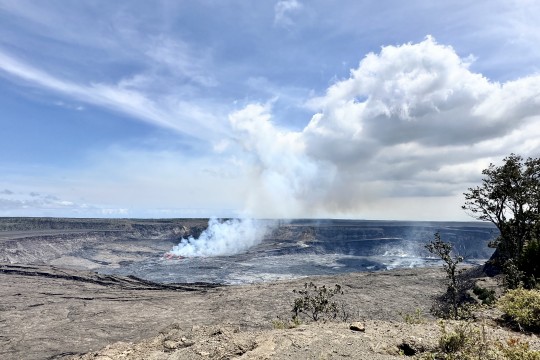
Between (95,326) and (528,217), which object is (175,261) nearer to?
(95,326)

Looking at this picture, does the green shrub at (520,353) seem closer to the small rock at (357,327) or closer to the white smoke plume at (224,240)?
the small rock at (357,327)

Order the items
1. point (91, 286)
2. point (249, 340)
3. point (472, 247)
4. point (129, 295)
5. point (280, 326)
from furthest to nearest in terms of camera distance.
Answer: point (472, 247), point (91, 286), point (129, 295), point (280, 326), point (249, 340)

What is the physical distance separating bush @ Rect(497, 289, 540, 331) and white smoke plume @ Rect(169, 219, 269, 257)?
12748 centimetres

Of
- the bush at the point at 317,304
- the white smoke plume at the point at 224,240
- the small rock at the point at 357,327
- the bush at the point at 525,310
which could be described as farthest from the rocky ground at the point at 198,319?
the white smoke plume at the point at 224,240

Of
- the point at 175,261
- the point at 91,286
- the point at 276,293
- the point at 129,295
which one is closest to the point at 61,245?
the point at 175,261

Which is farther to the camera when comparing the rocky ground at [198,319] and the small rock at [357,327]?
the small rock at [357,327]

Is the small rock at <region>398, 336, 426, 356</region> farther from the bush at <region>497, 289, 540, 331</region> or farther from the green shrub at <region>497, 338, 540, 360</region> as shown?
the bush at <region>497, 289, 540, 331</region>

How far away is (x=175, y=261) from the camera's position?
116062 mm

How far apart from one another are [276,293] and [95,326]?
23853mm

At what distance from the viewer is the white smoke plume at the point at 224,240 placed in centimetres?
13950

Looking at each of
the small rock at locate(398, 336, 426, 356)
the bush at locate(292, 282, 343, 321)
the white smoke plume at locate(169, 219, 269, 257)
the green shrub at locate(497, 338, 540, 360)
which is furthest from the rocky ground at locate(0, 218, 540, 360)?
the white smoke plume at locate(169, 219, 269, 257)

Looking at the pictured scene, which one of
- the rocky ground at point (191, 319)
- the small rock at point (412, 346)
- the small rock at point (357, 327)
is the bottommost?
the rocky ground at point (191, 319)

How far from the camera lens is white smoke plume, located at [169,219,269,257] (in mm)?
139500

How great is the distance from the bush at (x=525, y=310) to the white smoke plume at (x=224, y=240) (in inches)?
5019
